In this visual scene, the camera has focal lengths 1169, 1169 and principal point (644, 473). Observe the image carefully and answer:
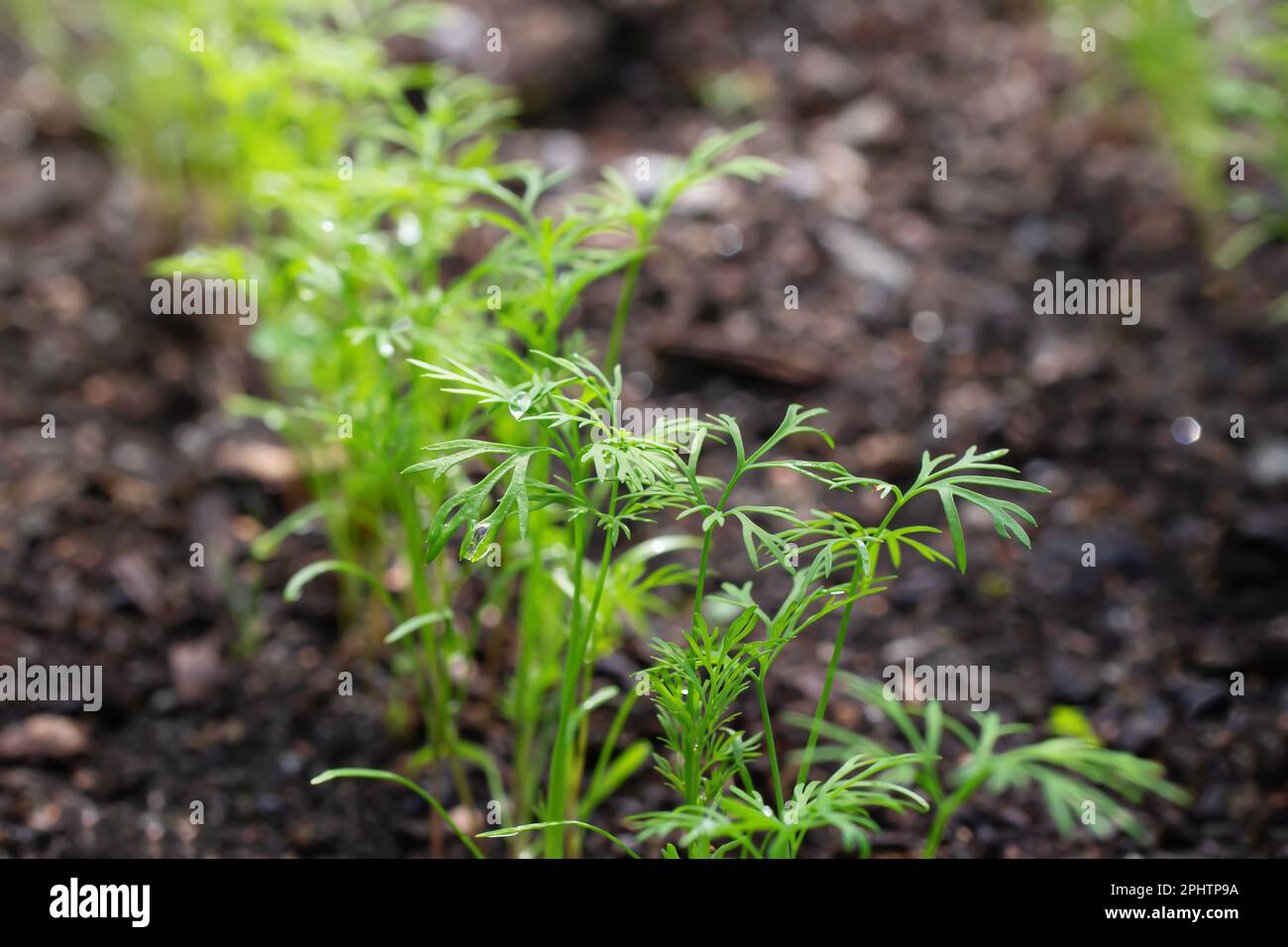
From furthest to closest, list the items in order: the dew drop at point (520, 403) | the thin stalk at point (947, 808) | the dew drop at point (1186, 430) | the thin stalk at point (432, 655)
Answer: the dew drop at point (1186, 430), the thin stalk at point (432, 655), the thin stalk at point (947, 808), the dew drop at point (520, 403)

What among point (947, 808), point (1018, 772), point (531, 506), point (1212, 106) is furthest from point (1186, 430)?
point (531, 506)

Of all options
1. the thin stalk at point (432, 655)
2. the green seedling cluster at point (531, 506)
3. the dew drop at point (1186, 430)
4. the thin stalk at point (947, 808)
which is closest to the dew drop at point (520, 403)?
the green seedling cluster at point (531, 506)

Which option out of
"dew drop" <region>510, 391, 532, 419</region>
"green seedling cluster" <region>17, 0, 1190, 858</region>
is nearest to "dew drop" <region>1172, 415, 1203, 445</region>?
"green seedling cluster" <region>17, 0, 1190, 858</region>

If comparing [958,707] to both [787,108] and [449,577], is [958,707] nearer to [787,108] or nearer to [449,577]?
[449,577]

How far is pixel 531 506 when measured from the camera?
5.44 feet

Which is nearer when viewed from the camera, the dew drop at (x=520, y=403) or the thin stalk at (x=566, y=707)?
the dew drop at (x=520, y=403)

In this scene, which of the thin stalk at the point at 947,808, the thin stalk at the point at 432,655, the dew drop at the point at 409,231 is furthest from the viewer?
the dew drop at the point at 409,231

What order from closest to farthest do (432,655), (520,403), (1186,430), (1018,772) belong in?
1. (520,403)
2. (1018,772)
3. (432,655)
4. (1186,430)

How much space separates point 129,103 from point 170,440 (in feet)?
4.17

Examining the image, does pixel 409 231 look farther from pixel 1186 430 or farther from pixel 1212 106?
pixel 1212 106

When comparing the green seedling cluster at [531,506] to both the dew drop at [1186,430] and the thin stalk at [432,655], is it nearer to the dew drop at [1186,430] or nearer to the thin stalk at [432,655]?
the thin stalk at [432,655]

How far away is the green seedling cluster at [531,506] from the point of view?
1635 mm

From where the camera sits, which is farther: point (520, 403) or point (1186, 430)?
point (1186, 430)
